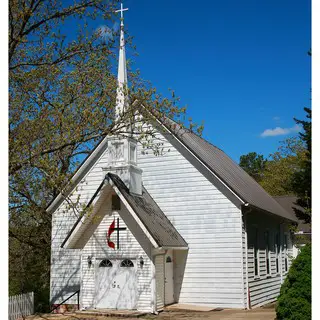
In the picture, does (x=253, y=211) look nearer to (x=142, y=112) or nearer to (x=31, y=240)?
(x=142, y=112)

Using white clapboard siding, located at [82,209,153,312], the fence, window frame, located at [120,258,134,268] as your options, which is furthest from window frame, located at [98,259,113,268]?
the fence

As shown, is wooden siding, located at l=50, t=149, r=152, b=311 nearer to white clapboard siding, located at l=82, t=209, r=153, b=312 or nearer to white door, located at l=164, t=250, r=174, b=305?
white clapboard siding, located at l=82, t=209, r=153, b=312

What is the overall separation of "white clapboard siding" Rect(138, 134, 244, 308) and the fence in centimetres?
597

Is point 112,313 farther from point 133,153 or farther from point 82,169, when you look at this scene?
point 82,169

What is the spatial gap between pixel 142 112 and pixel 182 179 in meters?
5.38

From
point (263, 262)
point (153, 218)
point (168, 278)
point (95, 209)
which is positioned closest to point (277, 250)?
point (263, 262)

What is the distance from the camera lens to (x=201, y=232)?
1998cm

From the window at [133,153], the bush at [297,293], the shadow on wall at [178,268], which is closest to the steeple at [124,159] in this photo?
the window at [133,153]

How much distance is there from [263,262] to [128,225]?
7.83m

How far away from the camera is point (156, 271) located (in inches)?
716

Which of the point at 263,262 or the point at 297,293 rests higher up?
the point at 297,293

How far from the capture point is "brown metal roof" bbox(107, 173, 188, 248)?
58.6 feet

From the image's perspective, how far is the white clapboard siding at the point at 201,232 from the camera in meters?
19.2
